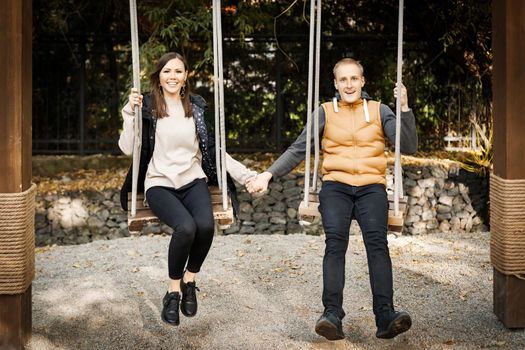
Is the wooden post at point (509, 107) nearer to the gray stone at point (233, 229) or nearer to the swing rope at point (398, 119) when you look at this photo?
the swing rope at point (398, 119)

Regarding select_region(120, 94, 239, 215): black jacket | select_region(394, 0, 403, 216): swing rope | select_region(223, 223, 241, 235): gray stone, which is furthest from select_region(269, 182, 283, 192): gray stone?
select_region(394, 0, 403, 216): swing rope

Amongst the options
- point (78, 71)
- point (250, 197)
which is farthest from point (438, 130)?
point (78, 71)

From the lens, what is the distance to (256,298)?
4953 millimetres

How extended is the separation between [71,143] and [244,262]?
17.2 ft

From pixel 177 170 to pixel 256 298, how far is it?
4.67 feet

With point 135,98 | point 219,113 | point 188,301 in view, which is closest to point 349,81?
point 219,113

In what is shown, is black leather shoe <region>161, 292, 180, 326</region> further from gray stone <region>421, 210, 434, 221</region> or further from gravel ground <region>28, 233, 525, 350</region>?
gray stone <region>421, 210, 434, 221</region>

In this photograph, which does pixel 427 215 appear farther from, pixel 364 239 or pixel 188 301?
pixel 188 301

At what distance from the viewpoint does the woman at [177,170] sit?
12.5ft

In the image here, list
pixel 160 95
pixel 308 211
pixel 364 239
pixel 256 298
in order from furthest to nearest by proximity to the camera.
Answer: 1. pixel 256 298
2. pixel 160 95
3. pixel 308 211
4. pixel 364 239

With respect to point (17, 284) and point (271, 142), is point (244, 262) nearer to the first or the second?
point (17, 284)

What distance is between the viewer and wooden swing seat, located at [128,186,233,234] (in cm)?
371

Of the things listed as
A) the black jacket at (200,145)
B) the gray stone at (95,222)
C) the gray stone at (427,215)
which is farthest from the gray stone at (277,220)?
the black jacket at (200,145)

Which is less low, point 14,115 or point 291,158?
point 14,115
